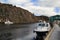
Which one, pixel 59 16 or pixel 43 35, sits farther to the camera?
pixel 59 16

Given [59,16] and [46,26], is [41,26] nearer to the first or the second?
[46,26]

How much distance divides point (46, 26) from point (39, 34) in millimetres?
3601

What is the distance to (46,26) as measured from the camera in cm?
3681

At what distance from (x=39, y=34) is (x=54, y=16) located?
91.3m

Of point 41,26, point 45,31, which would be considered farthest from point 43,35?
point 41,26

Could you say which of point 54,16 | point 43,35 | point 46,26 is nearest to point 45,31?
point 43,35

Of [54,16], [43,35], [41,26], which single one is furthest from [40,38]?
[54,16]

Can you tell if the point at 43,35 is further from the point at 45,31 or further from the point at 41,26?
the point at 41,26

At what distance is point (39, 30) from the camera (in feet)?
109

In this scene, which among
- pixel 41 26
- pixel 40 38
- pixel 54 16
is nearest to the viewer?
pixel 40 38

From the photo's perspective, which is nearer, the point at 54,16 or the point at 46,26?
the point at 46,26

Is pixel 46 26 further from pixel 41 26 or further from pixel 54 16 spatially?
pixel 54 16

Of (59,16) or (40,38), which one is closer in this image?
(40,38)

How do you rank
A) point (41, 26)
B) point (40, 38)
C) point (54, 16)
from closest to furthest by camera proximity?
1. point (40, 38)
2. point (41, 26)
3. point (54, 16)
